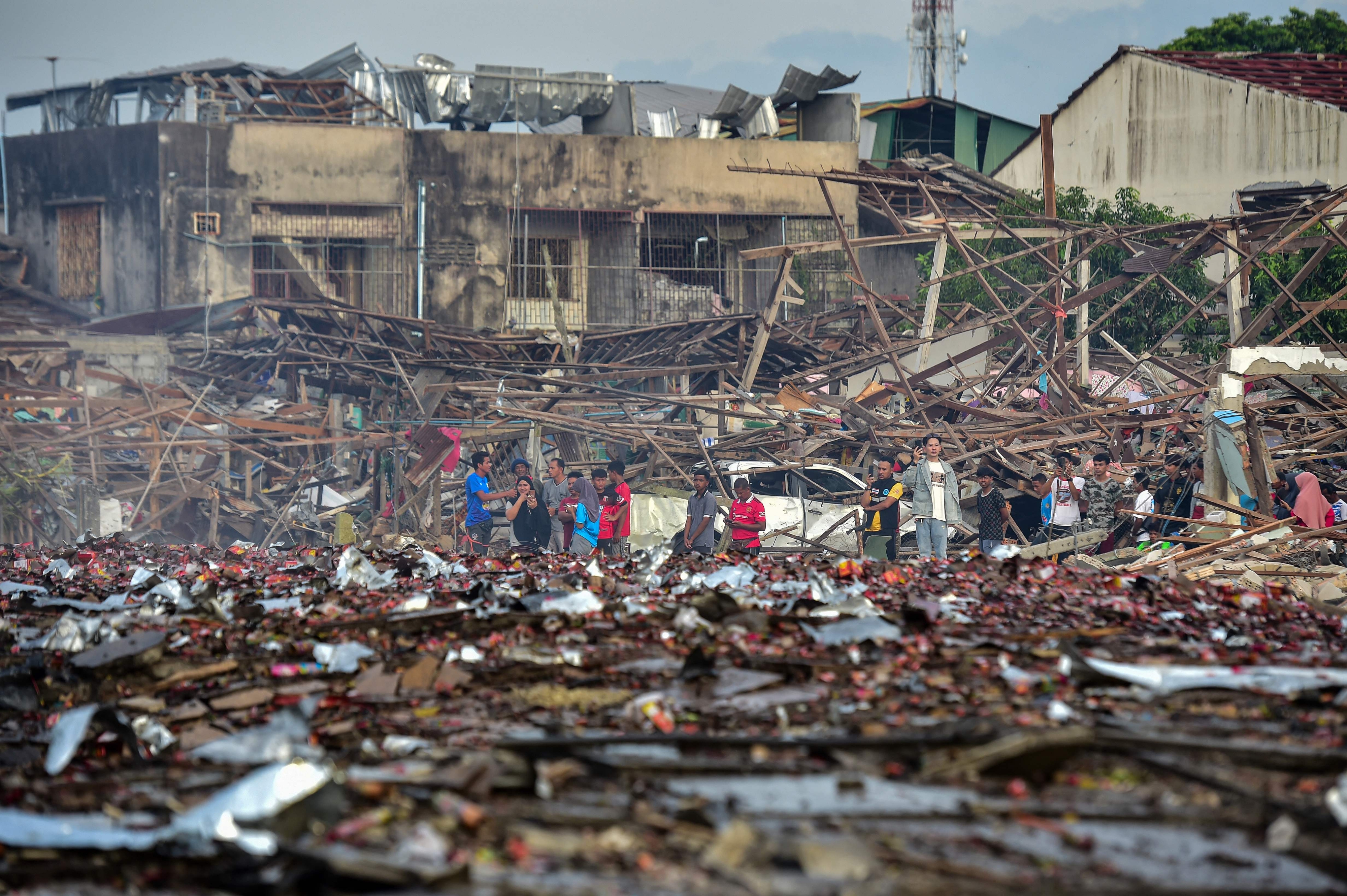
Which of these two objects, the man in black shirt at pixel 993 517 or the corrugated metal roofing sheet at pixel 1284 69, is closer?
the man in black shirt at pixel 993 517

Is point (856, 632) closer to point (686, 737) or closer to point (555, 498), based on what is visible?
point (686, 737)

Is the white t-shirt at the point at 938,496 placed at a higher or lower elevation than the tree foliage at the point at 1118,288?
lower

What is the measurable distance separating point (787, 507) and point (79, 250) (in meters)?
15.4

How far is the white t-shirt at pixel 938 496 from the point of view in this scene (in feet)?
37.6

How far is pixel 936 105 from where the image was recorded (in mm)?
27797

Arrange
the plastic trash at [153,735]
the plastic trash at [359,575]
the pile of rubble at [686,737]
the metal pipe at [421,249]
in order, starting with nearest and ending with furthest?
the pile of rubble at [686,737]
the plastic trash at [153,735]
the plastic trash at [359,575]
the metal pipe at [421,249]

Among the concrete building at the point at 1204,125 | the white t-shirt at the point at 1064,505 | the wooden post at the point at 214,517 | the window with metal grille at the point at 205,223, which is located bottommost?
the wooden post at the point at 214,517

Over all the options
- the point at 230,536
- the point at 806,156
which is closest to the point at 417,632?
the point at 230,536

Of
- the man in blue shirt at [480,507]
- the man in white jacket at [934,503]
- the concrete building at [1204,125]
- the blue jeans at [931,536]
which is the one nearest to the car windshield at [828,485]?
the man in white jacket at [934,503]

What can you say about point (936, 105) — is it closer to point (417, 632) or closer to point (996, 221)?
point (996, 221)

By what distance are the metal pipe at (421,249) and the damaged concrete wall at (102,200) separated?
173 inches

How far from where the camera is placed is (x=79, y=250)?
70.5 feet

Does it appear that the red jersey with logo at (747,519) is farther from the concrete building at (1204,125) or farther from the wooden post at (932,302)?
the concrete building at (1204,125)

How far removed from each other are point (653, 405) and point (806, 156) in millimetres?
7977
